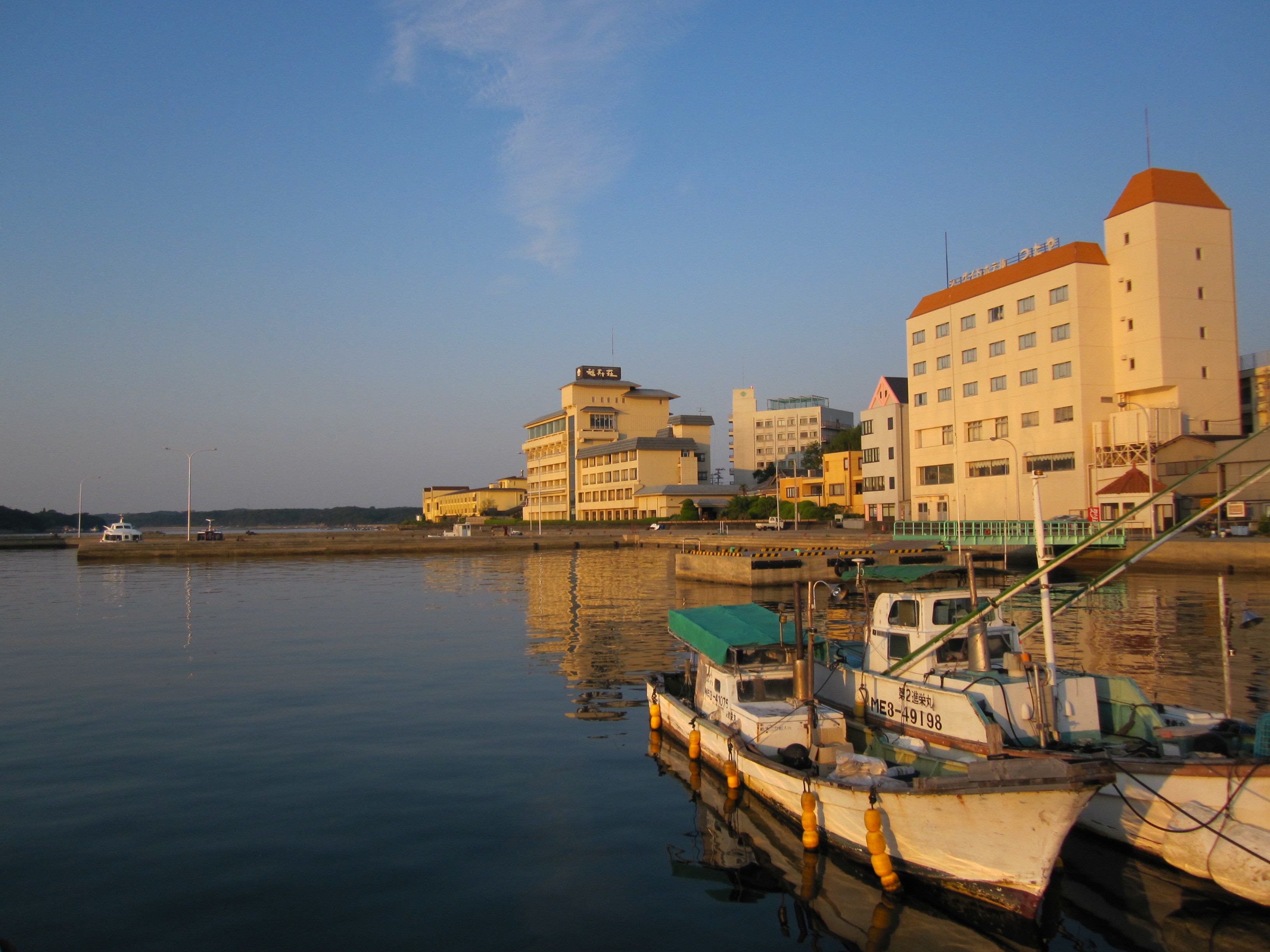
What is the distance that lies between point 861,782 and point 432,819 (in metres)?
6.95

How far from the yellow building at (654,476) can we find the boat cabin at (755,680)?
88731 millimetres

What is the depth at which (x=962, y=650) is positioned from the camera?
50.4ft

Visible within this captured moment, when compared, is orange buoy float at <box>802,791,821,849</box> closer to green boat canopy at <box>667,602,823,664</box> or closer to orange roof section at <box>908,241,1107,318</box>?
green boat canopy at <box>667,602,823,664</box>

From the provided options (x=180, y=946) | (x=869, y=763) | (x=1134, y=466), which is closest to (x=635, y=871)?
(x=869, y=763)

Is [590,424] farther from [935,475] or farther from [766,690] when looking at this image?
[766,690]

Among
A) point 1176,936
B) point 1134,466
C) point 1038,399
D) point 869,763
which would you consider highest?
point 1038,399

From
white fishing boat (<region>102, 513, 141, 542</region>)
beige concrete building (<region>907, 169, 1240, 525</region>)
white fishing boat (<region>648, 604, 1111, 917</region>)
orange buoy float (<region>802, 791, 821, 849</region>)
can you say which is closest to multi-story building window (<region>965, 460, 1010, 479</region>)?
beige concrete building (<region>907, 169, 1240, 525</region>)

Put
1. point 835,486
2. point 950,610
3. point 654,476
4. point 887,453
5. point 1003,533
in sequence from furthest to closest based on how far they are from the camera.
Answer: point 654,476 < point 835,486 < point 887,453 < point 1003,533 < point 950,610

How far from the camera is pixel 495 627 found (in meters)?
35.1

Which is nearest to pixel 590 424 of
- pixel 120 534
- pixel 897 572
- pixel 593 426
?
pixel 593 426

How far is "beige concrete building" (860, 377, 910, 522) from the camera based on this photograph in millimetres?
79062

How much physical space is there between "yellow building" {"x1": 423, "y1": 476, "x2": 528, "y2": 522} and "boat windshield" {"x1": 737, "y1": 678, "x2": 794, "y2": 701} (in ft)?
472

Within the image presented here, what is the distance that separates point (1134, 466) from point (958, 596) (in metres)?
49.2

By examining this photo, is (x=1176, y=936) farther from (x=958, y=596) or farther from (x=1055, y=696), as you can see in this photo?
(x=958, y=596)
